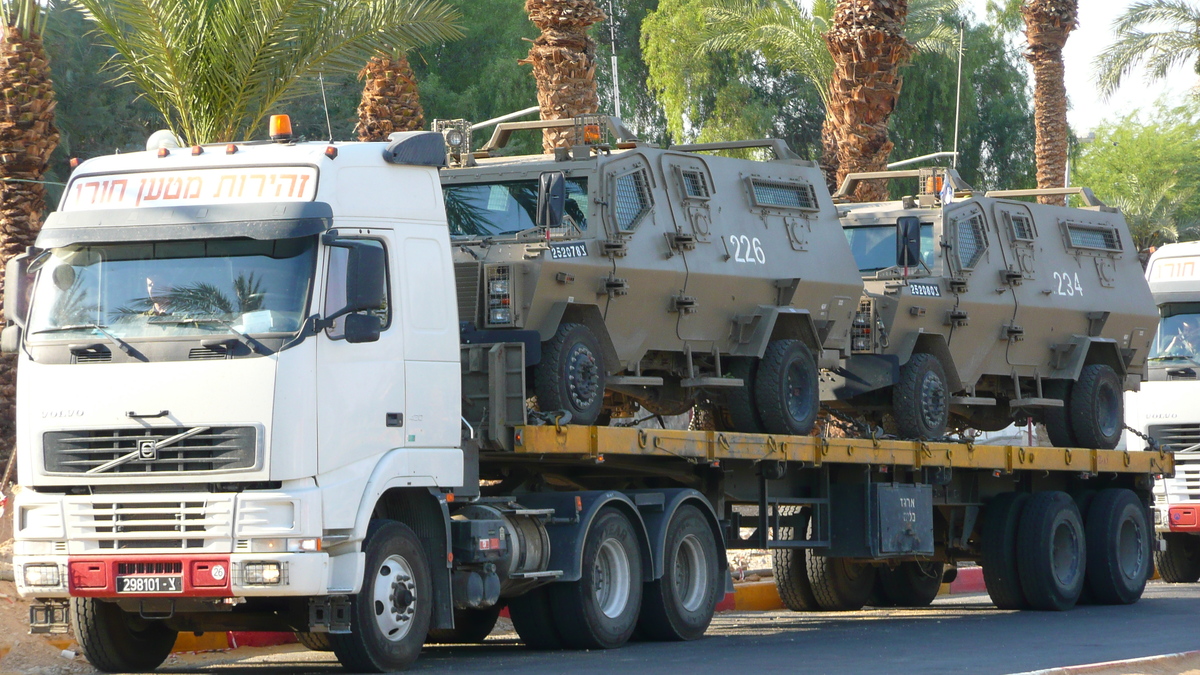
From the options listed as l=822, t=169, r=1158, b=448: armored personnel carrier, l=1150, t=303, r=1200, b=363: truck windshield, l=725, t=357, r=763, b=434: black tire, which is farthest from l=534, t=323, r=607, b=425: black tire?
l=1150, t=303, r=1200, b=363: truck windshield

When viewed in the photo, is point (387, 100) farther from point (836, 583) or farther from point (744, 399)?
point (744, 399)

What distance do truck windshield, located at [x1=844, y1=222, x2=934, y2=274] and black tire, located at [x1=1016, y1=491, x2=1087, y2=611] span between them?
2722 mm

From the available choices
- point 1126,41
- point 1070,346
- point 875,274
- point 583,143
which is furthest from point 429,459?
point 1126,41

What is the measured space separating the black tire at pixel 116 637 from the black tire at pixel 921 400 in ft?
27.0

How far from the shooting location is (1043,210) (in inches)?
800

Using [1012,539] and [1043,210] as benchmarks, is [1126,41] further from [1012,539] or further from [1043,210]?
[1012,539]

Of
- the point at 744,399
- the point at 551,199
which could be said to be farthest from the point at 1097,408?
the point at 551,199

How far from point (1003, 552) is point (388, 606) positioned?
8.71 metres

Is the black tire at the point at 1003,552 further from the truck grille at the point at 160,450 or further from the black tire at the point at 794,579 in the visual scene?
the truck grille at the point at 160,450

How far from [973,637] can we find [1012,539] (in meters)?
4.07

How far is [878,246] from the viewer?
18641 millimetres

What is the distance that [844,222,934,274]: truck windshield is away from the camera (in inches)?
730

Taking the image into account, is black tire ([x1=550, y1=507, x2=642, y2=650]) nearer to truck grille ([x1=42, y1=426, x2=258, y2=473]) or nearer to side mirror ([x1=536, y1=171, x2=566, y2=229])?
side mirror ([x1=536, y1=171, x2=566, y2=229])

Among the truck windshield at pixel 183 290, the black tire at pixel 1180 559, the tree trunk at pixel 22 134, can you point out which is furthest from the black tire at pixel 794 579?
the truck windshield at pixel 183 290
